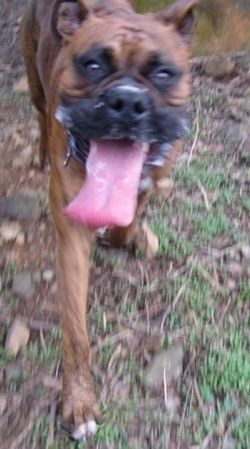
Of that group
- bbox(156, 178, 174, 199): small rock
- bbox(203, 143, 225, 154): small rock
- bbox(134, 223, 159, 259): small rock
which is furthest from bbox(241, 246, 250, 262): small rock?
Result: bbox(203, 143, 225, 154): small rock

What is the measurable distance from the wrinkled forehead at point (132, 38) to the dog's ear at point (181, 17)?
0.04 meters

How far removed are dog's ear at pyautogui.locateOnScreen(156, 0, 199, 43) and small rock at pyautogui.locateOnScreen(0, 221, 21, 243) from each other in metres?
1.37

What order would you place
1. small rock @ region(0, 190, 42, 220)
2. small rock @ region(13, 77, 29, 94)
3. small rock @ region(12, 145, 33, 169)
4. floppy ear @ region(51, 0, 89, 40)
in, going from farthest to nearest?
small rock @ region(13, 77, 29, 94) → small rock @ region(12, 145, 33, 169) → small rock @ region(0, 190, 42, 220) → floppy ear @ region(51, 0, 89, 40)

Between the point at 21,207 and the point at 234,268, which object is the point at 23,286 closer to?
the point at 21,207

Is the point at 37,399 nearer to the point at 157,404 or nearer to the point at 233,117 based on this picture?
the point at 157,404

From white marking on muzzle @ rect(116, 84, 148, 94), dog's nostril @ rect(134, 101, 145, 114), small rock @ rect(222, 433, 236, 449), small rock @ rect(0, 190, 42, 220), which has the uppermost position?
white marking on muzzle @ rect(116, 84, 148, 94)

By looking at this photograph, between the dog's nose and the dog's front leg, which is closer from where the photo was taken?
the dog's nose

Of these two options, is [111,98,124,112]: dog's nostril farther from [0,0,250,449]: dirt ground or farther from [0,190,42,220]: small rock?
[0,190,42,220]: small rock

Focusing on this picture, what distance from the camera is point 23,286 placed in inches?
132

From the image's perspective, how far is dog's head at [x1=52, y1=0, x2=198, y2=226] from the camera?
2.47 metres

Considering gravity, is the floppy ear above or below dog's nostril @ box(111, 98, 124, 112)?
above

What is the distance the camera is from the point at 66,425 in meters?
2.77

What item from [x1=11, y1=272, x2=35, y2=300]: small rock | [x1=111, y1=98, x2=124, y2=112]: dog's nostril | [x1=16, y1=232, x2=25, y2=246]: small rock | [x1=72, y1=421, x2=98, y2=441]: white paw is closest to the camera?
[x1=111, y1=98, x2=124, y2=112]: dog's nostril

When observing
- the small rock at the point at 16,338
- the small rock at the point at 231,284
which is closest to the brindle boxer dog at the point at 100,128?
the small rock at the point at 16,338
